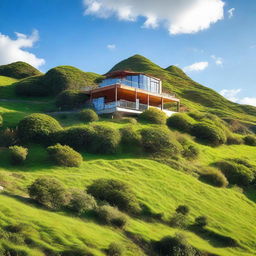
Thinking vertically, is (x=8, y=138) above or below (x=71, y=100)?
below

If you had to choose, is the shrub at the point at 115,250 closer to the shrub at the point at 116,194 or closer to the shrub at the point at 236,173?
the shrub at the point at 116,194

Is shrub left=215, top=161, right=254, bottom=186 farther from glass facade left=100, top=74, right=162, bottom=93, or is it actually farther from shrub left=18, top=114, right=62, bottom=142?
glass facade left=100, top=74, right=162, bottom=93

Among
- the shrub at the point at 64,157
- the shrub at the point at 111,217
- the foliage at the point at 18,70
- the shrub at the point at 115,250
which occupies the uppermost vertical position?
the foliage at the point at 18,70

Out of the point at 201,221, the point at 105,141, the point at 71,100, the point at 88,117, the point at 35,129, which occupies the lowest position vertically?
the point at 201,221

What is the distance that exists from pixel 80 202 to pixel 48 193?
70.2 inches

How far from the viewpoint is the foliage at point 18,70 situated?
243ft

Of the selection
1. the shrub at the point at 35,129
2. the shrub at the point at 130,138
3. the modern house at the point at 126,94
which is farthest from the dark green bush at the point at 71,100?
the shrub at the point at 35,129

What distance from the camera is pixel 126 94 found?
50.0 m

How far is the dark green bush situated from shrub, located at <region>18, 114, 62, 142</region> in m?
16.4

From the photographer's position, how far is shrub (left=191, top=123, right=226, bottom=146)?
143ft

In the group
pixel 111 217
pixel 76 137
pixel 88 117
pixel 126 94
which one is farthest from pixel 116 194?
pixel 126 94

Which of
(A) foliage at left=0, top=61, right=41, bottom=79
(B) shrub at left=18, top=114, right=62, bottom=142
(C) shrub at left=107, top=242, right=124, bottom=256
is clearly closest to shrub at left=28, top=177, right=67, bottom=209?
(C) shrub at left=107, top=242, right=124, bottom=256

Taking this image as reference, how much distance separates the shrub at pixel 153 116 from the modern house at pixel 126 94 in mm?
1505

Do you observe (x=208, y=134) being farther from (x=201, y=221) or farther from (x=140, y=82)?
(x=201, y=221)
